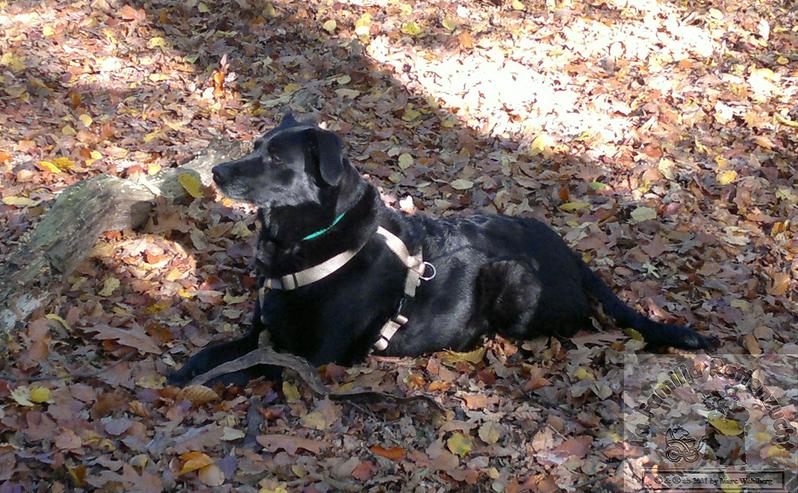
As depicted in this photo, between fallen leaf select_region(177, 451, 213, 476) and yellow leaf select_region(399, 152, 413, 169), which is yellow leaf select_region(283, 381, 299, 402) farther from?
yellow leaf select_region(399, 152, 413, 169)

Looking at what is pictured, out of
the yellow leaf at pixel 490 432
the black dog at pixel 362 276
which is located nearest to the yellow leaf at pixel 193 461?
the black dog at pixel 362 276

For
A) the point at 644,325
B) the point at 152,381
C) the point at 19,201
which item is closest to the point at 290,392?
the point at 152,381

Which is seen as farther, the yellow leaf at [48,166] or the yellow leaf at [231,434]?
the yellow leaf at [48,166]

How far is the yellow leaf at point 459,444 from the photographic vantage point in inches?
157

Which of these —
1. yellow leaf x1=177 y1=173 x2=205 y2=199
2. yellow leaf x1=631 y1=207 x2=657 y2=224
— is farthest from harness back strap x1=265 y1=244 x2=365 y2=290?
yellow leaf x1=631 y1=207 x2=657 y2=224

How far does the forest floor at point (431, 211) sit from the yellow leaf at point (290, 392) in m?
0.02

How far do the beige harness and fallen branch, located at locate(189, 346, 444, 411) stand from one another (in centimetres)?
43

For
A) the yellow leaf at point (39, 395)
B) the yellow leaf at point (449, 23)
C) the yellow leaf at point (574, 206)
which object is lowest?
the yellow leaf at point (39, 395)

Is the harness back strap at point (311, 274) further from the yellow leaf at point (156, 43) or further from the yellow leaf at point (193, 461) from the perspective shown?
the yellow leaf at point (156, 43)

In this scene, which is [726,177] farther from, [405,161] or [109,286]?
[109,286]

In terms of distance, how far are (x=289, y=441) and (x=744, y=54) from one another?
7.97 meters

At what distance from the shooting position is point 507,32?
9625 millimetres

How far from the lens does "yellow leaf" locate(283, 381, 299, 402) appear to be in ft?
14.5

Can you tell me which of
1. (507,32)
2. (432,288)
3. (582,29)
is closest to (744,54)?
(582,29)
